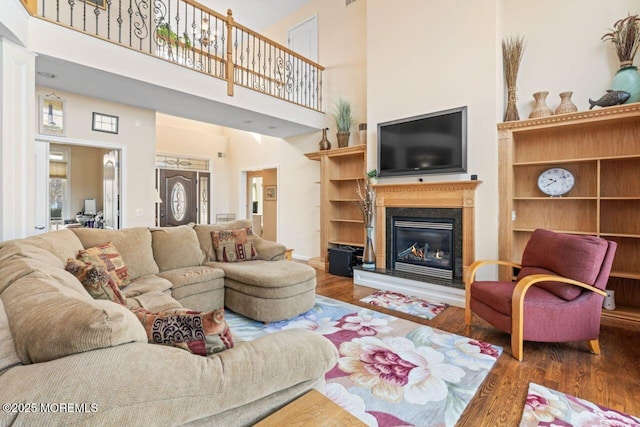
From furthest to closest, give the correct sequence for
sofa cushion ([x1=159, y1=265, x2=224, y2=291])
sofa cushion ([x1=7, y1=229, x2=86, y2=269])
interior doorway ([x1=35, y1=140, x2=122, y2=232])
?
interior doorway ([x1=35, y1=140, x2=122, y2=232]) < sofa cushion ([x1=159, y1=265, x2=224, y2=291]) < sofa cushion ([x1=7, y1=229, x2=86, y2=269])

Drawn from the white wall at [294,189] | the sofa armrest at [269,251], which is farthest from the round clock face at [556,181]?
the white wall at [294,189]

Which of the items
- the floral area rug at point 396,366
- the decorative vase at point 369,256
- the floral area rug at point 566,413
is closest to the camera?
the floral area rug at point 566,413

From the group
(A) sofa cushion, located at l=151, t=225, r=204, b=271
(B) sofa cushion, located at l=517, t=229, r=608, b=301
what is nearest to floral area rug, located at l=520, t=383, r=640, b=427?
(B) sofa cushion, located at l=517, t=229, r=608, b=301

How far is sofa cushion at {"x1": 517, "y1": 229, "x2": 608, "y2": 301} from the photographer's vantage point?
2305 mm

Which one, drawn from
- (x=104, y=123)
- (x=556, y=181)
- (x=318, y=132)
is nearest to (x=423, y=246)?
(x=556, y=181)

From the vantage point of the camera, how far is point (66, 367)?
70cm

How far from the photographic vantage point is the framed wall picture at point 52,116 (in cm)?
390

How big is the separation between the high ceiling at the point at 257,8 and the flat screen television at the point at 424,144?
404 centimetres

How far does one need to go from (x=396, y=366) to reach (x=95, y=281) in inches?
83.1

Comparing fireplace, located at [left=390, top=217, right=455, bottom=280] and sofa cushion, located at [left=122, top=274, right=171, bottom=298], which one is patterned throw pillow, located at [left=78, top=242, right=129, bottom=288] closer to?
sofa cushion, located at [left=122, top=274, right=171, bottom=298]

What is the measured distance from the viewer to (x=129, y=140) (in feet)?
15.4

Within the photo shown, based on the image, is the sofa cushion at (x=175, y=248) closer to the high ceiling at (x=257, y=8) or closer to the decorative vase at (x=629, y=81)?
the decorative vase at (x=629, y=81)

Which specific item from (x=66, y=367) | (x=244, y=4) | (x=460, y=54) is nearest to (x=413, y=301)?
(x=460, y=54)

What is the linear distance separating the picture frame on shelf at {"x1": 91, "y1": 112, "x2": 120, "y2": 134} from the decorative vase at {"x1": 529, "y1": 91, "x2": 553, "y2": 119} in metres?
5.68
